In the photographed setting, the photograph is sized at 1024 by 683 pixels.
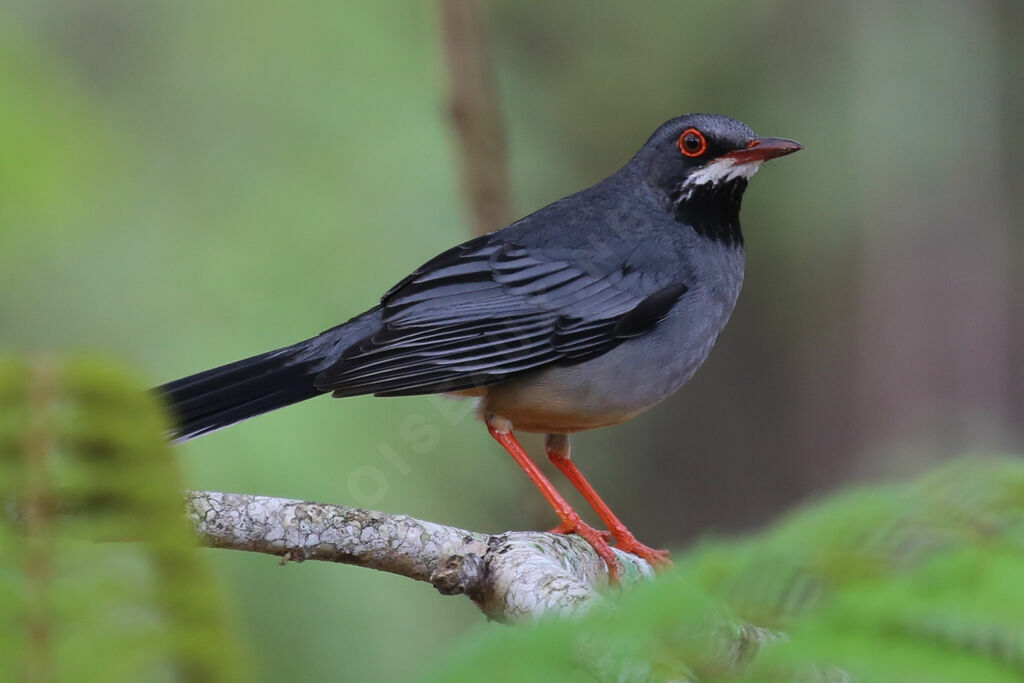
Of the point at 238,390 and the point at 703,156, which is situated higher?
the point at 238,390

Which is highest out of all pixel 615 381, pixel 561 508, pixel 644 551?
pixel 615 381

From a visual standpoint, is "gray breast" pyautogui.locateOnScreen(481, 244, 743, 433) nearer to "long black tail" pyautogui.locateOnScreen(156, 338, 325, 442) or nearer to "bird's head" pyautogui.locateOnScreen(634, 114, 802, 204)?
"bird's head" pyautogui.locateOnScreen(634, 114, 802, 204)

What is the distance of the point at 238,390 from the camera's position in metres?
4.48

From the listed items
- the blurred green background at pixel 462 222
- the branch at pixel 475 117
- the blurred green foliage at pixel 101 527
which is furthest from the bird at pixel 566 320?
the blurred green foliage at pixel 101 527

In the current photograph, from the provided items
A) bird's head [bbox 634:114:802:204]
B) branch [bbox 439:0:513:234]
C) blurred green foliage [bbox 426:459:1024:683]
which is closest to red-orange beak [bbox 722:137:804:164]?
bird's head [bbox 634:114:802:204]

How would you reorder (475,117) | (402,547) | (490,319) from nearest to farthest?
1. (402,547)
2. (490,319)
3. (475,117)

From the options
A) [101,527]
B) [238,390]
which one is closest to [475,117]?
[238,390]

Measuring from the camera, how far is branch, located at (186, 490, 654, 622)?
9.89 feet

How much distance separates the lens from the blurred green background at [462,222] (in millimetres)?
5535

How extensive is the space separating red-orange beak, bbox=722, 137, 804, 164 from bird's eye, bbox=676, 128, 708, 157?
0.14 m

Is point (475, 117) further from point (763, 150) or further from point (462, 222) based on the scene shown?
point (462, 222)

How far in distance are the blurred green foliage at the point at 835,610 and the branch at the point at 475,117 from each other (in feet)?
11.7

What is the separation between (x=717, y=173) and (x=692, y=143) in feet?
0.67

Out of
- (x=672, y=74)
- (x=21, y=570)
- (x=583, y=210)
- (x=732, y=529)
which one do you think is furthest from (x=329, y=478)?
(x=732, y=529)
